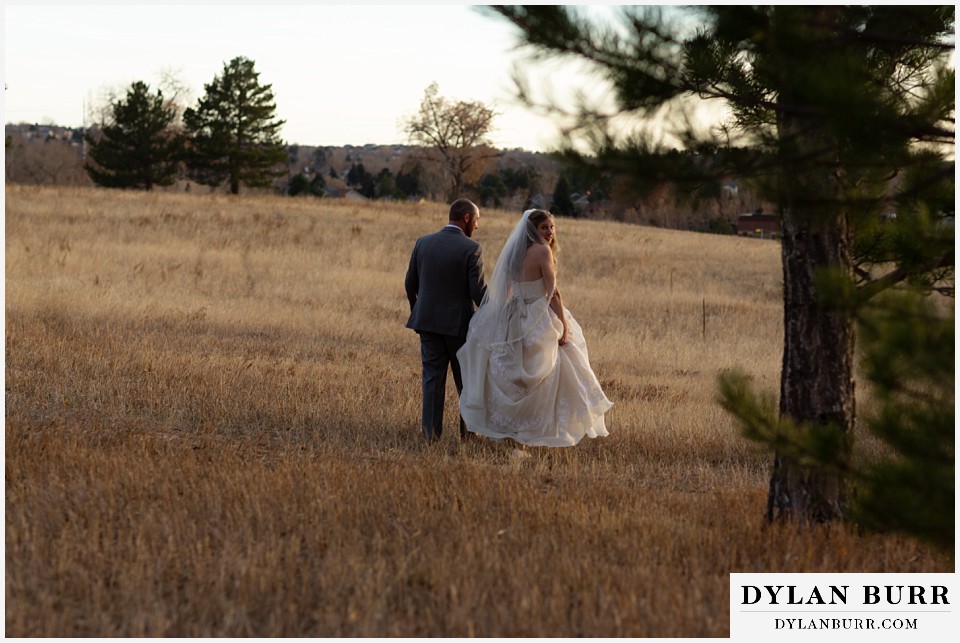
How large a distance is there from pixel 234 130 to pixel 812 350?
57.4m

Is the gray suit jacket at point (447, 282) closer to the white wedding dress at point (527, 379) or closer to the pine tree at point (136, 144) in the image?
the white wedding dress at point (527, 379)

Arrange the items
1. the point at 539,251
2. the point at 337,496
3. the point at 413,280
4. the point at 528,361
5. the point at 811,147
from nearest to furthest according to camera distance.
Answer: the point at 811,147
the point at 337,496
the point at 539,251
the point at 528,361
the point at 413,280

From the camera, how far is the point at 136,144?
197ft

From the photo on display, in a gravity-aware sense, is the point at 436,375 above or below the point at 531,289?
below

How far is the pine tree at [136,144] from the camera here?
195 feet

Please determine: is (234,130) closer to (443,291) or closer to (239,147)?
(239,147)

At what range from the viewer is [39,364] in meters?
11.3

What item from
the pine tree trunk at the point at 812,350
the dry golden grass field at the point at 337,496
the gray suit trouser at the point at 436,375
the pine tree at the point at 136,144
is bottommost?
the dry golden grass field at the point at 337,496

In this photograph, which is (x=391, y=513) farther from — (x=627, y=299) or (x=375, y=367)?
(x=627, y=299)

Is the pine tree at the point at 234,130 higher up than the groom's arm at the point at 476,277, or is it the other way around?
the pine tree at the point at 234,130

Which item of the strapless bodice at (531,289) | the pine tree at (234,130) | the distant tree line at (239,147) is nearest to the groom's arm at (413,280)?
the strapless bodice at (531,289)

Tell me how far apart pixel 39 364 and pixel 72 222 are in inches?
799

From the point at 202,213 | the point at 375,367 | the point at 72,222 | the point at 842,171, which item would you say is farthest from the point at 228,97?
the point at 842,171

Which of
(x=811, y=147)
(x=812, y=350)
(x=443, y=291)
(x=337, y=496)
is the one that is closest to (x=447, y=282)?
(x=443, y=291)
